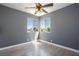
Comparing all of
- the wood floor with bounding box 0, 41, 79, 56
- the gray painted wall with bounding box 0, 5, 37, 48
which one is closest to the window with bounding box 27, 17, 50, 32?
the gray painted wall with bounding box 0, 5, 37, 48

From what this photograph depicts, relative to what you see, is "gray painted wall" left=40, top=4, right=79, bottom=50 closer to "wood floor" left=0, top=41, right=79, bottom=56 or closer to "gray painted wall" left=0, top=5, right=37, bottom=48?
"wood floor" left=0, top=41, right=79, bottom=56

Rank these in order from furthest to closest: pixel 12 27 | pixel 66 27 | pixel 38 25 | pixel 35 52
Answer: pixel 38 25 → pixel 12 27 → pixel 66 27 → pixel 35 52

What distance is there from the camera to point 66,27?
12.2ft

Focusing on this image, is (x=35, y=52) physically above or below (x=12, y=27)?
below

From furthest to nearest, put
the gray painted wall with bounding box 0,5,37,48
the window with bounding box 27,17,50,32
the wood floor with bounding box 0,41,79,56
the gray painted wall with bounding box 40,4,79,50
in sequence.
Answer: the window with bounding box 27,17,50,32 < the gray painted wall with bounding box 0,5,37,48 < the gray painted wall with bounding box 40,4,79,50 < the wood floor with bounding box 0,41,79,56

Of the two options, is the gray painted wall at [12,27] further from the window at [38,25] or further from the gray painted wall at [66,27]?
the gray painted wall at [66,27]

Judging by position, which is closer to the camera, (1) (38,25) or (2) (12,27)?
(2) (12,27)

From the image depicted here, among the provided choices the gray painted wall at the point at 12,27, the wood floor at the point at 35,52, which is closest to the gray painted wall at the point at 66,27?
the wood floor at the point at 35,52

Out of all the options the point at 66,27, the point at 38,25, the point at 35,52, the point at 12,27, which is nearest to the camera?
the point at 35,52

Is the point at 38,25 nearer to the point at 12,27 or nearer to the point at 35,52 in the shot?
the point at 12,27

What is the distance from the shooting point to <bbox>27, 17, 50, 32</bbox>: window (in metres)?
4.84

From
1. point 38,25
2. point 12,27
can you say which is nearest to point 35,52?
point 12,27

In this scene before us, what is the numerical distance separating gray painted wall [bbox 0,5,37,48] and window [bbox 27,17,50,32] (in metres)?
0.26

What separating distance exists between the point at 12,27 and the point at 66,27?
2449 mm
